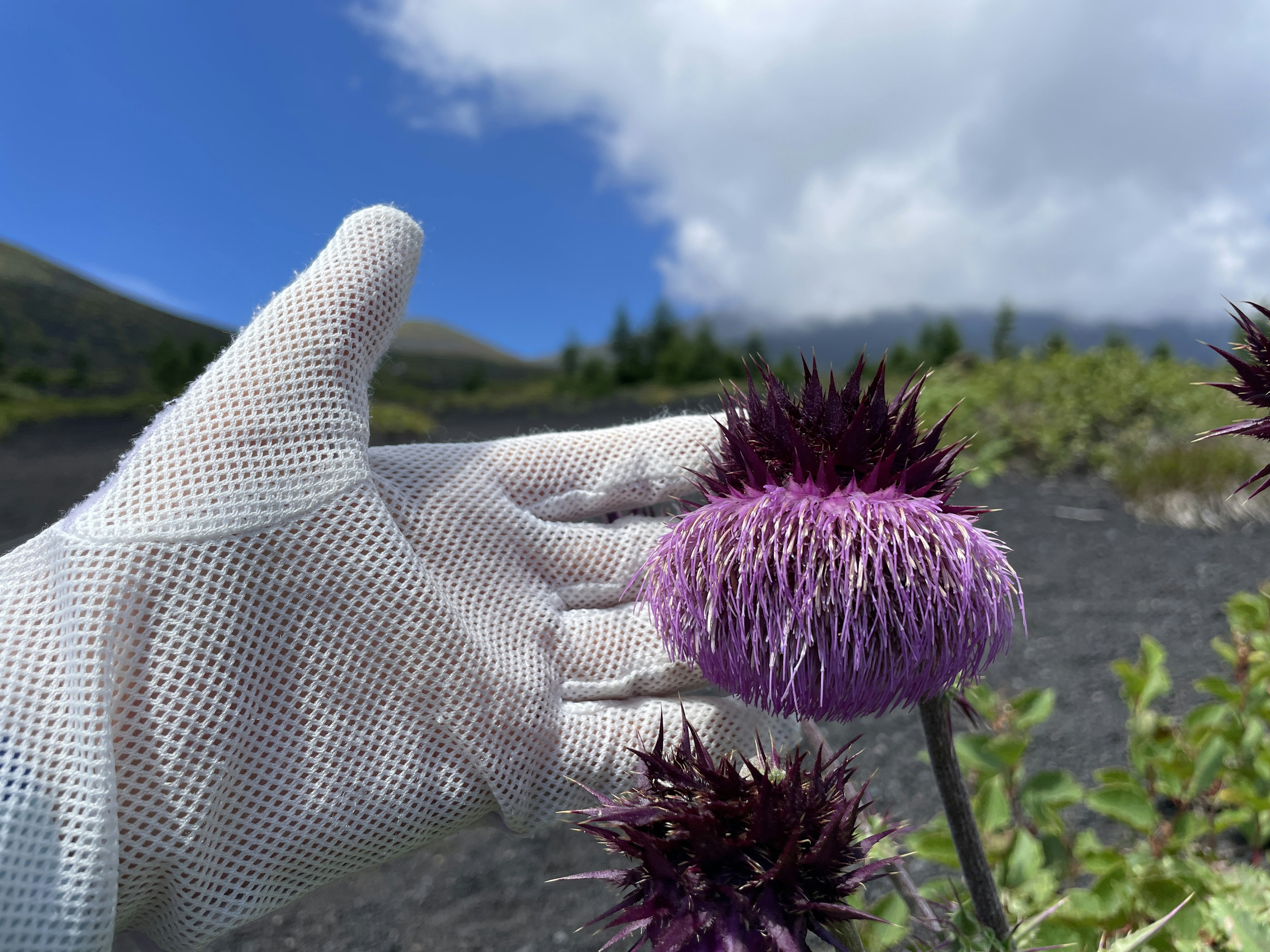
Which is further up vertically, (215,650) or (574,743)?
(215,650)

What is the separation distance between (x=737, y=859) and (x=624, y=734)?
65 cm

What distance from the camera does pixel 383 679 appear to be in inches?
62.9

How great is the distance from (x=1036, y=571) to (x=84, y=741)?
251 inches

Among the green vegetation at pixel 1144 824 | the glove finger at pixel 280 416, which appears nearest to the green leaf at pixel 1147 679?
the green vegetation at pixel 1144 824

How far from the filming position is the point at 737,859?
1158 mm

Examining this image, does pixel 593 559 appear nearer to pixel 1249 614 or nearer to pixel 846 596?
pixel 846 596

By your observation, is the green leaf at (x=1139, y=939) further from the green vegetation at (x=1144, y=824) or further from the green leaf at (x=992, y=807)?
the green leaf at (x=992, y=807)

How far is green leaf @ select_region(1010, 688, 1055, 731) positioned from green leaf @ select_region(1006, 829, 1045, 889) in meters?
0.44

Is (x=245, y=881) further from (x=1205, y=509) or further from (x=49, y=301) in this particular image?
(x=49, y=301)

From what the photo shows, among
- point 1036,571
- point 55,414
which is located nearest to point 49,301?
point 55,414

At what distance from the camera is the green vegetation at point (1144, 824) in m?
1.73

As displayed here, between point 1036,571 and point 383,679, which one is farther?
point 1036,571

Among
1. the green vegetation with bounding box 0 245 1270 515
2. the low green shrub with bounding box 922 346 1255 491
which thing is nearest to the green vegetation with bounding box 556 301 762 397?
the green vegetation with bounding box 0 245 1270 515

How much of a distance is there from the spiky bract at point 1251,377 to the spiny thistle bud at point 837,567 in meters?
0.41
